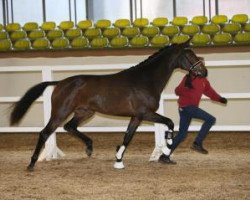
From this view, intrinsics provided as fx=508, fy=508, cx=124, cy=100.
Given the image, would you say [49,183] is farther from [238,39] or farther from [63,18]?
[63,18]

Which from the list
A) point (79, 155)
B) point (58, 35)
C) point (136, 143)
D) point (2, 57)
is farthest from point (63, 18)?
point (79, 155)

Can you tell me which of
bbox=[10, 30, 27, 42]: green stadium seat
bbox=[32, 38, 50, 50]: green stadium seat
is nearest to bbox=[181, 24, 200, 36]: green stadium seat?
bbox=[32, 38, 50, 50]: green stadium seat

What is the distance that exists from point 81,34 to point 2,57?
3112mm

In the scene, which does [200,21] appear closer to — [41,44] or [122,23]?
[122,23]

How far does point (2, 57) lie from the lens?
1371cm

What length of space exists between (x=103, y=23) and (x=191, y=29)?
112 inches

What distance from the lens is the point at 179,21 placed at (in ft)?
52.3

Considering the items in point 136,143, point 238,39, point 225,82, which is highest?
point 238,39

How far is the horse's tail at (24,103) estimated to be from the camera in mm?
8141

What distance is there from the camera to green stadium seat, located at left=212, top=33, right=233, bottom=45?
14.5 m

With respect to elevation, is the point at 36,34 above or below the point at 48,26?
below

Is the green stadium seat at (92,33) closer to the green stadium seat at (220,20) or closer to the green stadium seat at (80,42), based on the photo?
the green stadium seat at (80,42)

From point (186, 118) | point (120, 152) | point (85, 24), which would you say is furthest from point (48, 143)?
point (85, 24)

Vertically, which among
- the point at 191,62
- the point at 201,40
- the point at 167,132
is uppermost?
the point at 201,40
